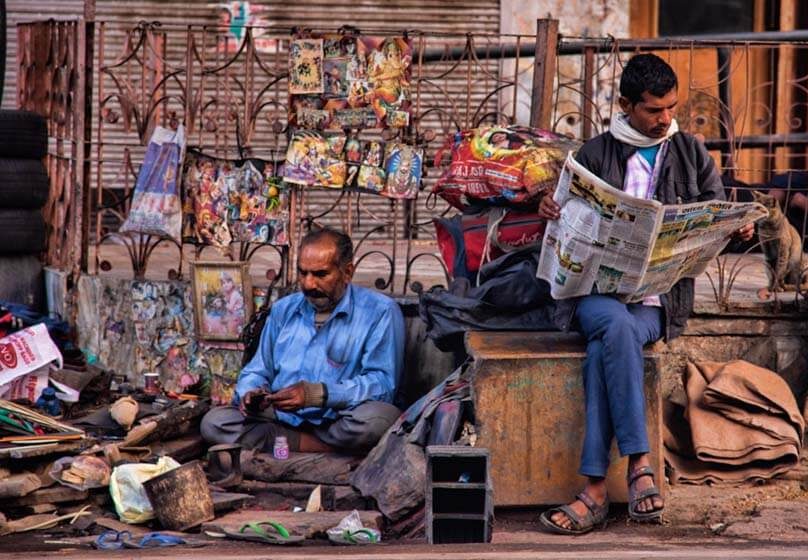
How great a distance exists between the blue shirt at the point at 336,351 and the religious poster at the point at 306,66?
1074 mm

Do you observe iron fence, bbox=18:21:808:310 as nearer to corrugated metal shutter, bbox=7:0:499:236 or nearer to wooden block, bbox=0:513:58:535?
corrugated metal shutter, bbox=7:0:499:236

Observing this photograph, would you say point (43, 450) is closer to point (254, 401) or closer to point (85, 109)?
point (254, 401)

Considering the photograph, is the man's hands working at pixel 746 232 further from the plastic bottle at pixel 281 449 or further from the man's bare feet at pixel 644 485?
the plastic bottle at pixel 281 449

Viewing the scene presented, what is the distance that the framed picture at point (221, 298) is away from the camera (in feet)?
24.2

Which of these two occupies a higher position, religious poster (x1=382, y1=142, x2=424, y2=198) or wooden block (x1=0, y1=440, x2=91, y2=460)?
religious poster (x1=382, y1=142, x2=424, y2=198)

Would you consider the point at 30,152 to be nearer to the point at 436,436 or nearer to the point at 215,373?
the point at 215,373

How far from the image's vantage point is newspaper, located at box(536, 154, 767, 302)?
5340 mm

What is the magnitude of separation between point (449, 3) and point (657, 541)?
685cm

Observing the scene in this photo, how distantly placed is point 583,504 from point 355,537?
2.89 ft

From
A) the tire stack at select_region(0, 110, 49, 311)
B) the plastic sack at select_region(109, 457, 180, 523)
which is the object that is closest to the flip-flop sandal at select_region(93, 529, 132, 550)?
the plastic sack at select_region(109, 457, 180, 523)

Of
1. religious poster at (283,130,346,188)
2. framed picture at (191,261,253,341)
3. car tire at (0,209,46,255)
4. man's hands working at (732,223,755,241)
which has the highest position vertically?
religious poster at (283,130,346,188)

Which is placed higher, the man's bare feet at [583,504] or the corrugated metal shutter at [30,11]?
the corrugated metal shutter at [30,11]

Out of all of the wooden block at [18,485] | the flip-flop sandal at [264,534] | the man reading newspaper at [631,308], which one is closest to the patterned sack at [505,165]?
the man reading newspaper at [631,308]

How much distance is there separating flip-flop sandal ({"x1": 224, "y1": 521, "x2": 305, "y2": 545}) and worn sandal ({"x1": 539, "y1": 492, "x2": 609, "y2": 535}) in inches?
37.1
